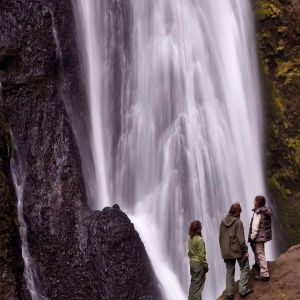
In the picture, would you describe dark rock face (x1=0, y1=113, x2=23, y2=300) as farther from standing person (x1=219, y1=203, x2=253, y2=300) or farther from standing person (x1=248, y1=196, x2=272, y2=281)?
standing person (x1=248, y1=196, x2=272, y2=281)

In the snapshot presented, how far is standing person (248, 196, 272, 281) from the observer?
7.35m

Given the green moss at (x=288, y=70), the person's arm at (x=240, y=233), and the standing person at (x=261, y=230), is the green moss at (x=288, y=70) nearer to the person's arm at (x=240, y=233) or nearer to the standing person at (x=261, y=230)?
the standing person at (x=261, y=230)

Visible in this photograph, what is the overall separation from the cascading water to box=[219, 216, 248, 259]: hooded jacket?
491 centimetres

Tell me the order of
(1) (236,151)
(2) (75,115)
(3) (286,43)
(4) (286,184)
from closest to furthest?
1. (2) (75,115)
2. (1) (236,151)
3. (4) (286,184)
4. (3) (286,43)

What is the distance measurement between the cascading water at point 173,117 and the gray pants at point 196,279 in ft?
15.4

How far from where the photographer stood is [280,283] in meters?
7.45

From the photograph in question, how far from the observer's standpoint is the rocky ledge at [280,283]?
7.21 m

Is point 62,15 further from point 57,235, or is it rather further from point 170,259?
point 170,259

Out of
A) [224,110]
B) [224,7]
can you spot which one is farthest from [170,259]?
[224,7]

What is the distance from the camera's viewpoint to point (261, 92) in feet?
54.1

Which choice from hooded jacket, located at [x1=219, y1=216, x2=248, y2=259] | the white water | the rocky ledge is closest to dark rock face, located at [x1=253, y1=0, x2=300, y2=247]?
the rocky ledge

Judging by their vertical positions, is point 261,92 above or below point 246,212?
above

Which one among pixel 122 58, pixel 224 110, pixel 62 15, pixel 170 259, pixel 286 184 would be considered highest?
pixel 62 15

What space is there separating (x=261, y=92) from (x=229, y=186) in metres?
4.12
